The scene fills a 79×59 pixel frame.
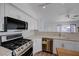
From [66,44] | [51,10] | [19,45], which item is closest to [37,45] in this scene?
[19,45]

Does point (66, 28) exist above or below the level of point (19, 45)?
above

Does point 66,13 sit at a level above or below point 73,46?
above

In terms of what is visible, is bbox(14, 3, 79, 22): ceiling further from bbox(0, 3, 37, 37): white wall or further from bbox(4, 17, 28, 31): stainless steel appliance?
bbox(4, 17, 28, 31): stainless steel appliance

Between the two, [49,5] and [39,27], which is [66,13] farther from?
[39,27]

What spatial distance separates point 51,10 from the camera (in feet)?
3.87

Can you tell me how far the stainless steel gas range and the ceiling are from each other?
1.39ft

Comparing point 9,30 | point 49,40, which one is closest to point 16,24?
point 9,30

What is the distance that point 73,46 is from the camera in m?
1.16

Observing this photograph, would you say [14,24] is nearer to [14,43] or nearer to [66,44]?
[14,43]

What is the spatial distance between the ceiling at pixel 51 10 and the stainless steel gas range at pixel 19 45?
1.39 feet

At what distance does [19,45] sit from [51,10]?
72 centimetres

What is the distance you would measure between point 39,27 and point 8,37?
19.2 inches

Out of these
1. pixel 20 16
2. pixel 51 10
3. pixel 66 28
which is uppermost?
pixel 51 10

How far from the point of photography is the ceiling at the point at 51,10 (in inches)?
43.0
